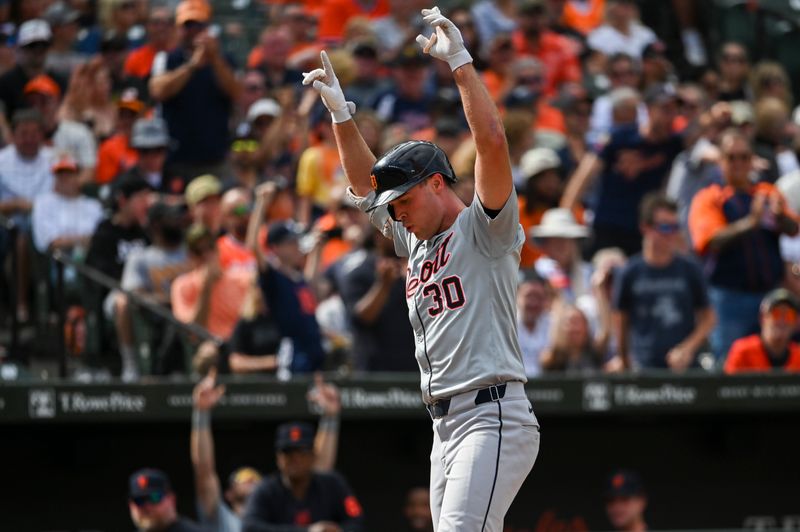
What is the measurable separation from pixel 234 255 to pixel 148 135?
151cm

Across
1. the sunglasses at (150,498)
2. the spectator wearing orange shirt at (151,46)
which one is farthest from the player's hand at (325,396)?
the spectator wearing orange shirt at (151,46)

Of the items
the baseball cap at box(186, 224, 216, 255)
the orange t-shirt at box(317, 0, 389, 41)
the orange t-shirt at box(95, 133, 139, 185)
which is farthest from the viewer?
the orange t-shirt at box(317, 0, 389, 41)

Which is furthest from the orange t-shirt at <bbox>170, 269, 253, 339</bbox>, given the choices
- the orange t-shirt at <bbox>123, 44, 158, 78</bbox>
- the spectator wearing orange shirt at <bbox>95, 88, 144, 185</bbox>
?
the orange t-shirt at <bbox>123, 44, 158, 78</bbox>

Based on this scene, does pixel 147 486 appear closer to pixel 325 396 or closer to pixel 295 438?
pixel 295 438

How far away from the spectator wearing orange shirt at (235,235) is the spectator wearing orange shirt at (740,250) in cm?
296

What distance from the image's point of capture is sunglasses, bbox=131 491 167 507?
7.55 metres

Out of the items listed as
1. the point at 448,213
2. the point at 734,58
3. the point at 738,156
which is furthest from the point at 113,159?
the point at 448,213

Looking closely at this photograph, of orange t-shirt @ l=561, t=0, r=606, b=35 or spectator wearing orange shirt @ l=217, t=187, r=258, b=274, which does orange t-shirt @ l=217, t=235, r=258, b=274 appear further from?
orange t-shirt @ l=561, t=0, r=606, b=35

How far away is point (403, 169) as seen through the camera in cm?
470

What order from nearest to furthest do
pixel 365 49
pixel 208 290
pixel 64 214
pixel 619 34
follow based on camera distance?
pixel 208 290 → pixel 64 214 → pixel 365 49 → pixel 619 34

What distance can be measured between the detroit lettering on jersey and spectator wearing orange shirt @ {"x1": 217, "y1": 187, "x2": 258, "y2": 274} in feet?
14.5

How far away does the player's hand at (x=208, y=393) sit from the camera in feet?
26.7

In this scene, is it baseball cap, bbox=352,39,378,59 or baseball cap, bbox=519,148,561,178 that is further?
baseball cap, bbox=352,39,378,59

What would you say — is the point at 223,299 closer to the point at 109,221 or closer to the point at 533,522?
the point at 109,221
